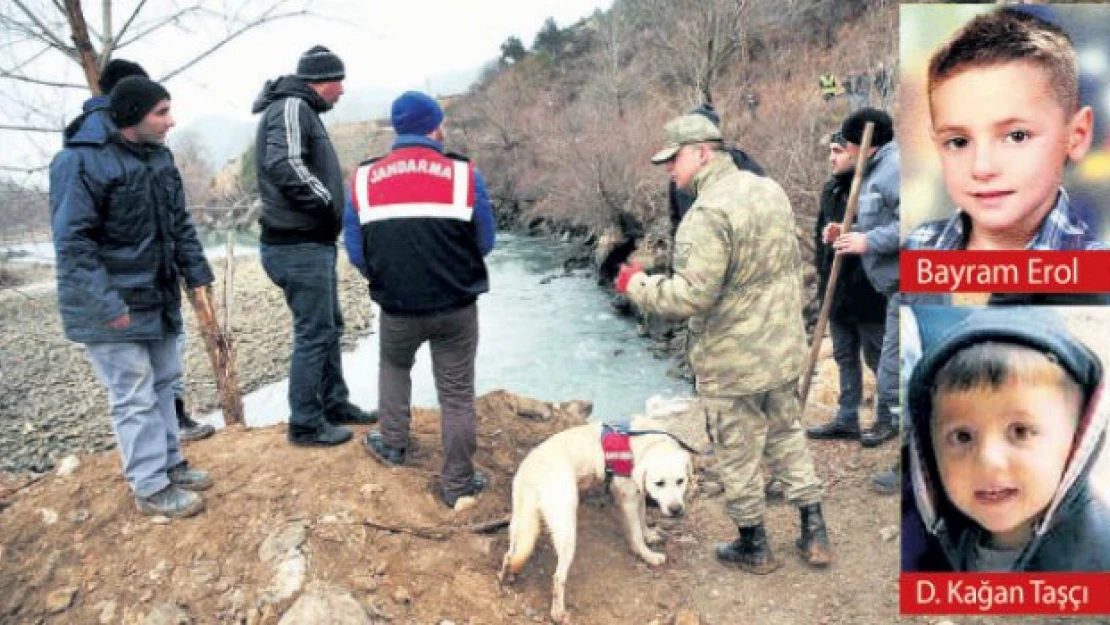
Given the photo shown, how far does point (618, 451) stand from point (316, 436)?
1945 millimetres

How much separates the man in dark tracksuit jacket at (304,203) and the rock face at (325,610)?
1.34 meters

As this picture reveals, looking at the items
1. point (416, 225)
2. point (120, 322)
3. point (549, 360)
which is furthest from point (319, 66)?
point (549, 360)

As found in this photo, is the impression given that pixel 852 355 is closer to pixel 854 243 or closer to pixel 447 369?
pixel 854 243

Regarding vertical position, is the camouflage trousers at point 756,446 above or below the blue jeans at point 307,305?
below

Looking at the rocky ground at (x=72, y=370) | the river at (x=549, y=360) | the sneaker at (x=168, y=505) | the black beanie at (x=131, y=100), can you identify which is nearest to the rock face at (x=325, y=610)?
the sneaker at (x=168, y=505)

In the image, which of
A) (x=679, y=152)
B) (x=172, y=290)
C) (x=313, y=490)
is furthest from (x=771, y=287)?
(x=172, y=290)

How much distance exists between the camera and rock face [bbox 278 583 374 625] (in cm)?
317

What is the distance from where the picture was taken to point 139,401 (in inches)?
146

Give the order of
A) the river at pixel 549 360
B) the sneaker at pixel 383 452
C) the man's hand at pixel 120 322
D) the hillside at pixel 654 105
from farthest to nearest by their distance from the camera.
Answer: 1. the hillside at pixel 654 105
2. the river at pixel 549 360
3. the sneaker at pixel 383 452
4. the man's hand at pixel 120 322

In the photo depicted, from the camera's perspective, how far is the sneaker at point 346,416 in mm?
4863

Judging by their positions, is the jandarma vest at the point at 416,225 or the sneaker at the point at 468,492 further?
the sneaker at the point at 468,492

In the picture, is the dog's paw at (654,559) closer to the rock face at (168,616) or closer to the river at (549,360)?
the rock face at (168,616)

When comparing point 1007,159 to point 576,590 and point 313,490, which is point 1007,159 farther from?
point 313,490

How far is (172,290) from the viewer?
3.92m
